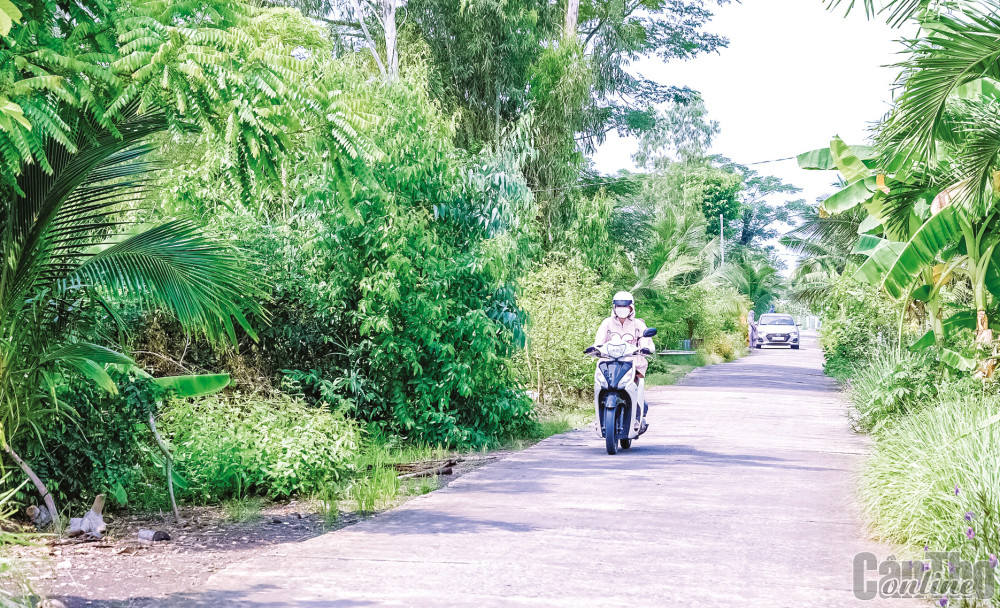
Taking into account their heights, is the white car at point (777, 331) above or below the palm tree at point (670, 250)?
below

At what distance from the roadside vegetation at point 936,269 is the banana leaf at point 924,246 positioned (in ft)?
0.05

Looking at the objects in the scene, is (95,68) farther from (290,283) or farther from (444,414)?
(444,414)

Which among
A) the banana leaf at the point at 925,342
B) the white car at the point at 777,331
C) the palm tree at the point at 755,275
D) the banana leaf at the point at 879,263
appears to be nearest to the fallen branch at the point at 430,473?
the banana leaf at the point at 879,263

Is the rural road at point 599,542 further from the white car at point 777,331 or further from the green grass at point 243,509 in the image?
the white car at point 777,331

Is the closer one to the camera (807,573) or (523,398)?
(807,573)

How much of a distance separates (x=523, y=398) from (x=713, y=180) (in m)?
54.3


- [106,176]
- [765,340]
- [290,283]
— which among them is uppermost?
[106,176]

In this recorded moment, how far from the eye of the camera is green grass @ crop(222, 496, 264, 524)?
761 centimetres

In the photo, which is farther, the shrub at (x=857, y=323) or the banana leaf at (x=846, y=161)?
the shrub at (x=857, y=323)

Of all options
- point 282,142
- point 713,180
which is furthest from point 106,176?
point 713,180

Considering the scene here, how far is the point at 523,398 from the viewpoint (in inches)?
515

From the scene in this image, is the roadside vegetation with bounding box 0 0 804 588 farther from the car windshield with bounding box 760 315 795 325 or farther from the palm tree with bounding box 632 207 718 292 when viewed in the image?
the car windshield with bounding box 760 315 795 325

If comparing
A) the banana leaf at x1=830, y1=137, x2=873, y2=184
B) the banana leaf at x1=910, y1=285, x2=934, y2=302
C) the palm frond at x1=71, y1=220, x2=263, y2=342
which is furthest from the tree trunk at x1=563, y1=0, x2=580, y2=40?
the palm frond at x1=71, y1=220, x2=263, y2=342

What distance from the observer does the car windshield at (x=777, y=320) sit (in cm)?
5786
